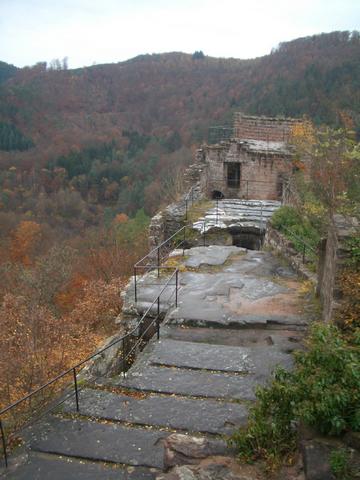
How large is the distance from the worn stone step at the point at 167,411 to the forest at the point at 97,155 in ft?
20.1

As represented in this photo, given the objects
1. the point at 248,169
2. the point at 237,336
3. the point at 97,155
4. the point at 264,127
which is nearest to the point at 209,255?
the point at 237,336

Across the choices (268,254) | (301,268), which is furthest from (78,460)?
(268,254)

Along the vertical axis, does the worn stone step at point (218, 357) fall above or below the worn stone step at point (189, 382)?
above

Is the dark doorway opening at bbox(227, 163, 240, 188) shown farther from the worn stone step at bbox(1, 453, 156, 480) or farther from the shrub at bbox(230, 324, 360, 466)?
the worn stone step at bbox(1, 453, 156, 480)

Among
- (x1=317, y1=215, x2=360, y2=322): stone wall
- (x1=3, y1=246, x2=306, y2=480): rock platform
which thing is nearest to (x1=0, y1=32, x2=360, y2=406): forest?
(x1=3, y1=246, x2=306, y2=480): rock platform

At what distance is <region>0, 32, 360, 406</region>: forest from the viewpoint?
16.6 m

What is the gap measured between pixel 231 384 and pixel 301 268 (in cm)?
538

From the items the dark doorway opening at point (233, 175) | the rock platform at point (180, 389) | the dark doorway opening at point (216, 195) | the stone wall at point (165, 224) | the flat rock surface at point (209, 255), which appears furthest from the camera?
the dark doorway opening at point (216, 195)

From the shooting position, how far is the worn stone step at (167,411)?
5465 millimetres

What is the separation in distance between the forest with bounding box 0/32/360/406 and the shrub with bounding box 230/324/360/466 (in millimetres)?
8348

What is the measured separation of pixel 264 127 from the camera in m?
25.0

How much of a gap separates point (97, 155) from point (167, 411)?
7494 cm

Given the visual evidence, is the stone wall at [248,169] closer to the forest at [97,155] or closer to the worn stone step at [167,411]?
the forest at [97,155]

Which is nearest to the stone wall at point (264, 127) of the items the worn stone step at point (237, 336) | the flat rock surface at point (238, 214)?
the flat rock surface at point (238, 214)
